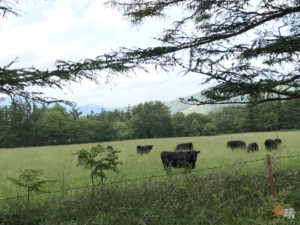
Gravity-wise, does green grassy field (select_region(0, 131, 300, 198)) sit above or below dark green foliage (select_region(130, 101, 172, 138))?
below

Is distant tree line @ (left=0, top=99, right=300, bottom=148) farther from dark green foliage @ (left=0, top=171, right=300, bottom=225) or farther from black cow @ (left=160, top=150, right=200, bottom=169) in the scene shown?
dark green foliage @ (left=0, top=171, right=300, bottom=225)

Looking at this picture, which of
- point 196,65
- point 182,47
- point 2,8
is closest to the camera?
point 2,8

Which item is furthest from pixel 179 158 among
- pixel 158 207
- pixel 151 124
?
pixel 151 124

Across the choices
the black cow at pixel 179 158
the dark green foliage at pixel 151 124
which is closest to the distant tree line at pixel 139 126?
the dark green foliage at pixel 151 124

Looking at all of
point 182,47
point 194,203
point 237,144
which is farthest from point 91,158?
point 237,144

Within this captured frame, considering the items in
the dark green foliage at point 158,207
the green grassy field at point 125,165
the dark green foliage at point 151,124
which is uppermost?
the dark green foliage at point 151,124

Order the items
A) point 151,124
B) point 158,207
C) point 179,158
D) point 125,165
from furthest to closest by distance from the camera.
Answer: point 151,124 → point 179,158 → point 125,165 → point 158,207

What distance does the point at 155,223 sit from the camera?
3637mm

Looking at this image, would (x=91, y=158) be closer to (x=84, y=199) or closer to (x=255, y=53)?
(x=84, y=199)

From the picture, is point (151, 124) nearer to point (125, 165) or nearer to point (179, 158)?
point (179, 158)

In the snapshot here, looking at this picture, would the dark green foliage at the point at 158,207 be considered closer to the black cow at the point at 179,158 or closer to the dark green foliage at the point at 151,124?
the black cow at the point at 179,158

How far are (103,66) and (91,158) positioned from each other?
5.47 feet

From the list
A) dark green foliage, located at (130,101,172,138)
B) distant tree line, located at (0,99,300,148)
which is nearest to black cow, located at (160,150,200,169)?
distant tree line, located at (0,99,300,148)


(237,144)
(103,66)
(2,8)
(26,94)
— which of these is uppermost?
(2,8)
